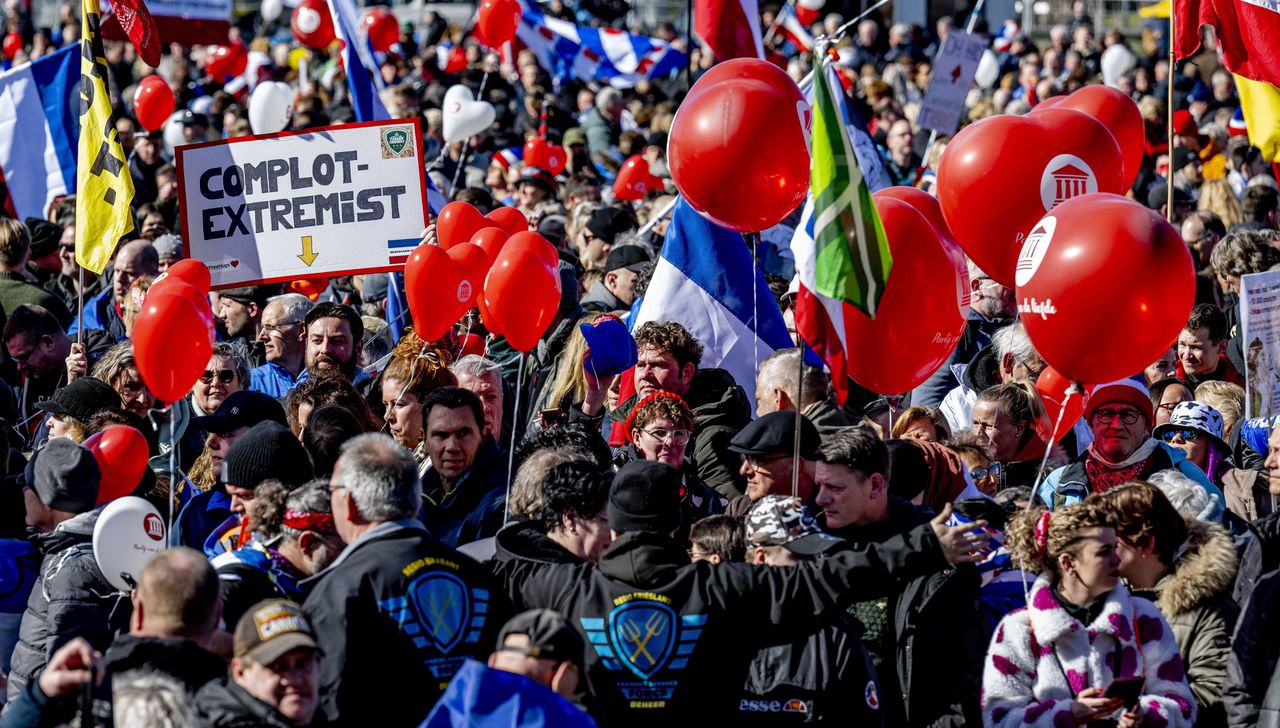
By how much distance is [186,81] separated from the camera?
59.5ft

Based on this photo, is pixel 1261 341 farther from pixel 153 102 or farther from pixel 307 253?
pixel 153 102

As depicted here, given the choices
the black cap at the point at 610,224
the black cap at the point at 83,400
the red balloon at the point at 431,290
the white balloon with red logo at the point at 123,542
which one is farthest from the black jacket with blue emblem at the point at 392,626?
the black cap at the point at 610,224

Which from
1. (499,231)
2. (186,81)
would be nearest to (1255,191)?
(499,231)

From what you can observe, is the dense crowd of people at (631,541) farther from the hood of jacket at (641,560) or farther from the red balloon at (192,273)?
the red balloon at (192,273)

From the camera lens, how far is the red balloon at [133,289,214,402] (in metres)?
6.29

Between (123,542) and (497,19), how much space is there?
901 centimetres

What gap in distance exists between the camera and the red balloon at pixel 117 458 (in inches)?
239

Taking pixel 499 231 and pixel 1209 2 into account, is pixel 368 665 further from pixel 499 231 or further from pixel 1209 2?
pixel 1209 2

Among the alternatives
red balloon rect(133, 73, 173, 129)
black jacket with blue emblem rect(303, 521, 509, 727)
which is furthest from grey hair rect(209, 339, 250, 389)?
red balloon rect(133, 73, 173, 129)

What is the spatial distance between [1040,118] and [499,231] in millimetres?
2877

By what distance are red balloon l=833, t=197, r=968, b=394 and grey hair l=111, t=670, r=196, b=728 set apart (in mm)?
3042

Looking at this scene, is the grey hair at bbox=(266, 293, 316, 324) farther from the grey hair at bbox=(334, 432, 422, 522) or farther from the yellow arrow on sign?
the grey hair at bbox=(334, 432, 422, 522)

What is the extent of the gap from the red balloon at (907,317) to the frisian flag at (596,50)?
40.4 feet

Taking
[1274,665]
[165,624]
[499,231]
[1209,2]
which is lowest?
[1274,665]
